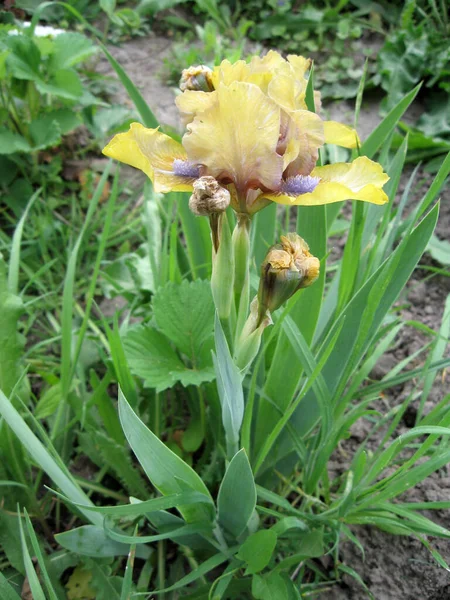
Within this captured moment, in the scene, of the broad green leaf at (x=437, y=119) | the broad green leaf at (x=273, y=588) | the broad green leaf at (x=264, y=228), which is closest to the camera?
the broad green leaf at (x=273, y=588)

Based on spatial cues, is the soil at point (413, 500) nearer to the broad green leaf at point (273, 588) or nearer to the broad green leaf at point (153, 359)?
the broad green leaf at point (273, 588)

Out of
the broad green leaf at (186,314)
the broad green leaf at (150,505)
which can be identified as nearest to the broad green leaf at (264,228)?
the broad green leaf at (186,314)

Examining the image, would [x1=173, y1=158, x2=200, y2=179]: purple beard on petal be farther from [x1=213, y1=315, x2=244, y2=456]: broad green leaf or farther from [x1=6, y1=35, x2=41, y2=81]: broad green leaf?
[x1=6, y1=35, x2=41, y2=81]: broad green leaf

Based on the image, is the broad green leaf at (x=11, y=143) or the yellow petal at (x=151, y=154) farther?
the broad green leaf at (x=11, y=143)

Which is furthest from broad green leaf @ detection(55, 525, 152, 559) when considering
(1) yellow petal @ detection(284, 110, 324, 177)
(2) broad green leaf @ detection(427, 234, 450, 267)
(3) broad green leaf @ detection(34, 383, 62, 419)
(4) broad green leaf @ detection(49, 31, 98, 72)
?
(4) broad green leaf @ detection(49, 31, 98, 72)

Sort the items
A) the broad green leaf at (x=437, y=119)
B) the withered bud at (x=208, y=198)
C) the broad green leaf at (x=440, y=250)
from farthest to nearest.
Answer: the broad green leaf at (x=437, y=119) < the broad green leaf at (x=440, y=250) < the withered bud at (x=208, y=198)

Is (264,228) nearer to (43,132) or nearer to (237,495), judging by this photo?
(237,495)

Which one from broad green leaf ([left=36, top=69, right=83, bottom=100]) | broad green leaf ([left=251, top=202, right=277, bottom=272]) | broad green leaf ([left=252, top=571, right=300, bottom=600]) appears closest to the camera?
broad green leaf ([left=252, top=571, right=300, bottom=600])
